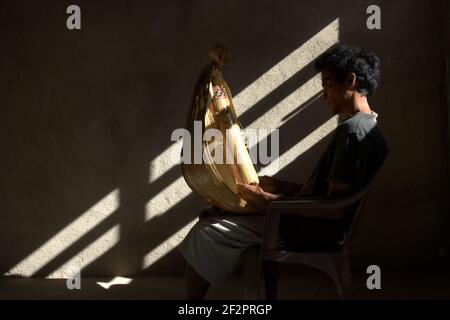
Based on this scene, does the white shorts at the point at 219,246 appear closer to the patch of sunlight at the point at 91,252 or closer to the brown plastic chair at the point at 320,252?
the brown plastic chair at the point at 320,252

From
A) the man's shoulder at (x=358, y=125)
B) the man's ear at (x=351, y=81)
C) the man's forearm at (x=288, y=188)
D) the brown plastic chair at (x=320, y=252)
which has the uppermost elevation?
the man's ear at (x=351, y=81)

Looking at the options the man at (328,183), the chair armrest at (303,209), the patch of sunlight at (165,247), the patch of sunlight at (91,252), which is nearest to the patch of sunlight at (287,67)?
the patch of sunlight at (165,247)

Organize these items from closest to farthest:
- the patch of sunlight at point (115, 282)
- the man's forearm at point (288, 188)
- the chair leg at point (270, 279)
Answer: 1. the chair leg at point (270, 279)
2. the man's forearm at point (288, 188)
3. the patch of sunlight at point (115, 282)

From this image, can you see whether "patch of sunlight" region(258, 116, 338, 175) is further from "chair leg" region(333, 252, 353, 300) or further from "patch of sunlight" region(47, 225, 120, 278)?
"chair leg" region(333, 252, 353, 300)

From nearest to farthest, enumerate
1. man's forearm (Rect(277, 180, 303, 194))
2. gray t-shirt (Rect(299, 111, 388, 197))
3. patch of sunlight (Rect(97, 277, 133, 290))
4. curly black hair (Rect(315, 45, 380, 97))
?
gray t-shirt (Rect(299, 111, 388, 197)) → curly black hair (Rect(315, 45, 380, 97)) → man's forearm (Rect(277, 180, 303, 194)) → patch of sunlight (Rect(97, 277, 133, 290))

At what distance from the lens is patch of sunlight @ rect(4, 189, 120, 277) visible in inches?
168

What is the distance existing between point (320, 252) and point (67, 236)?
255 cm

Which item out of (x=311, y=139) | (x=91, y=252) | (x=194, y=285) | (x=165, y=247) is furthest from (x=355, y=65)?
(x=91, y=252)

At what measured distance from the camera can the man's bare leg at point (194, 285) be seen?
2.49 metres

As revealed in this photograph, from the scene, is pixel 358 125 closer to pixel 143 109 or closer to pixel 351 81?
pixel 351 81

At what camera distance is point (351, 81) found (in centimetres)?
242

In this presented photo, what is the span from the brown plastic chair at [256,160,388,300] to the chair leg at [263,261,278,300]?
15 centimetres

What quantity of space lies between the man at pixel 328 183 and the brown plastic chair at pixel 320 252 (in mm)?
35

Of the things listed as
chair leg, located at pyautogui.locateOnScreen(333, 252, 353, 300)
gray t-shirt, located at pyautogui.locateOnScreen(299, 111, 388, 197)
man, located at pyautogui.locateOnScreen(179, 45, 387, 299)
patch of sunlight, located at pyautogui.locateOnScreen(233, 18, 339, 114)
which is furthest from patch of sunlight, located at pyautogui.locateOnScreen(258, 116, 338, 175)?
chair leg, located at pyautogui.locateOnScreen(333, 252, 353, 300)
